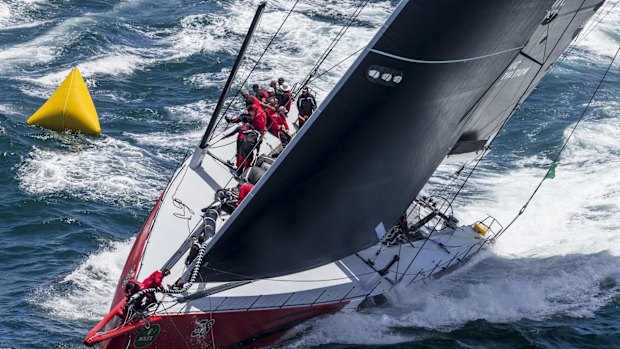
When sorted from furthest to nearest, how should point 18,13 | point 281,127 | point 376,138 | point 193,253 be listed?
point 18,13 → point 281,127 → point 193,253 → point 376,138

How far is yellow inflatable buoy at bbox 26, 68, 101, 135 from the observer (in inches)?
866

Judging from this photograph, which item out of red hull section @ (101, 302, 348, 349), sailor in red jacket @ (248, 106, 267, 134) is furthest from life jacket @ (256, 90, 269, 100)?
red hull section @ (101, 302, 348, 349)

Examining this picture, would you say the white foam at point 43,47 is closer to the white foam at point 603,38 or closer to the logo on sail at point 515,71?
the logo on sail at point 515,71

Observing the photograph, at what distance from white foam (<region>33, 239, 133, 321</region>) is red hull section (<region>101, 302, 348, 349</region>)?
215cm

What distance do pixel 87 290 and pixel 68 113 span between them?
7.94 m

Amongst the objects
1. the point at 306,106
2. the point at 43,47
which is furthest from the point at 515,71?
the point at 43,47

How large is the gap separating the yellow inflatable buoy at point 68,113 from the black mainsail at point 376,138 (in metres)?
10.7

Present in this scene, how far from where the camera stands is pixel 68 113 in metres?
22.0

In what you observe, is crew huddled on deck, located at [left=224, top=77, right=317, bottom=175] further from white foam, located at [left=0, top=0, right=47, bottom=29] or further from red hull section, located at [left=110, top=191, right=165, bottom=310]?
white foam, located at [left=0, top=0, right=47, bottom=29]

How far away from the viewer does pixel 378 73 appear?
1141 centimetres

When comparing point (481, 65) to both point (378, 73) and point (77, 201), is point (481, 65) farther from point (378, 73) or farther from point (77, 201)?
point (77, 201)

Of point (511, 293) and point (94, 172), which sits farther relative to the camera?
point (94, 172)

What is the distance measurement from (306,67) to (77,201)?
417 inches

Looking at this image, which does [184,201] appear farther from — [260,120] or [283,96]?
[283,96]
